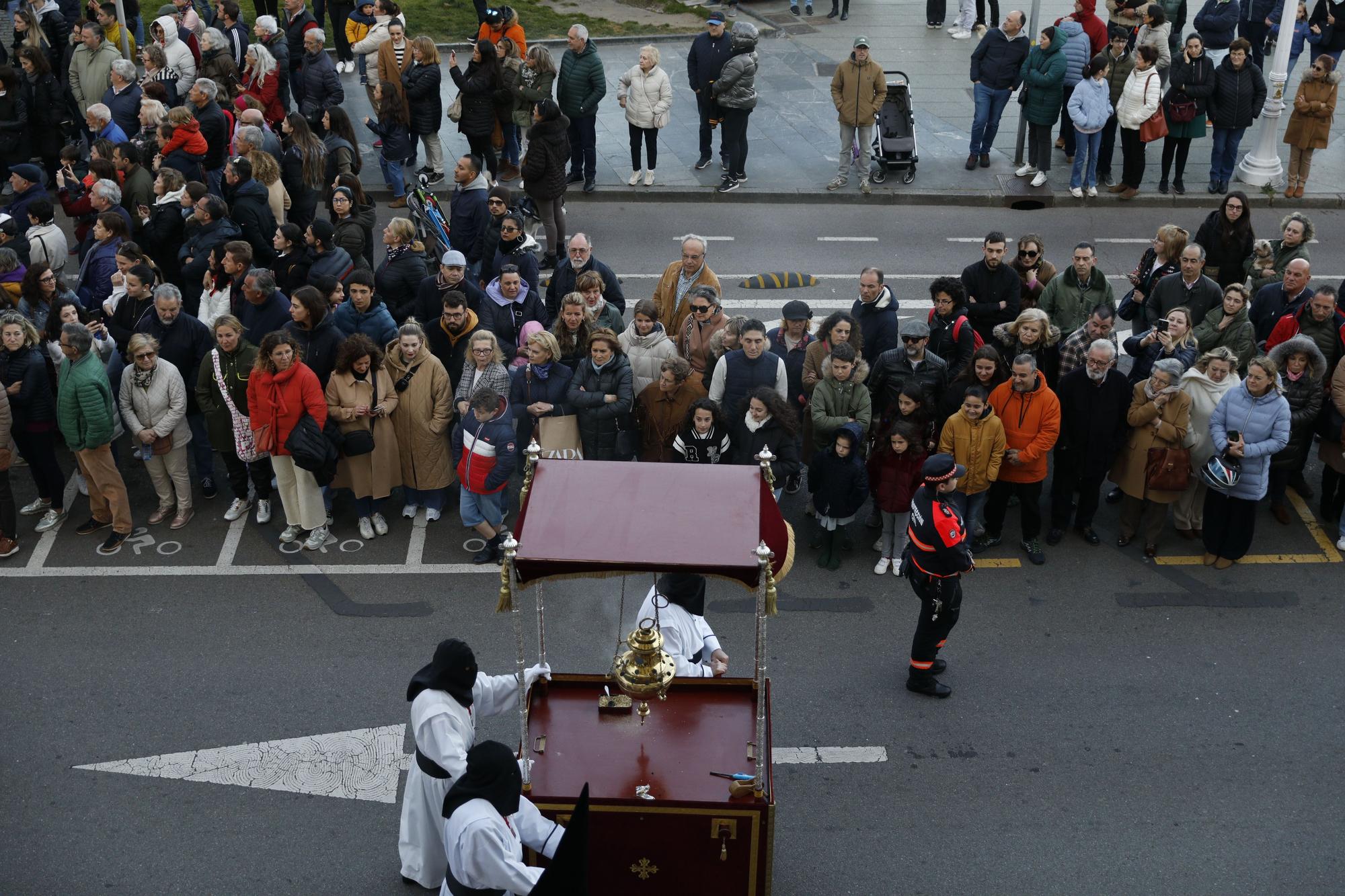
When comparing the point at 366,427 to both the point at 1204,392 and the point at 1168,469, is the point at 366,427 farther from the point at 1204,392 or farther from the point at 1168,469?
the point at 1204,392

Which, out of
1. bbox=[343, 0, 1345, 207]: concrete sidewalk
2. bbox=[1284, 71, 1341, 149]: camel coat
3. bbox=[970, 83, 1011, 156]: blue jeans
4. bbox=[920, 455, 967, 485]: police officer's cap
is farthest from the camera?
bbox=[970, 83, 1011, 156]: blue jeans

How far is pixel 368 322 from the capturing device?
11.3 metres

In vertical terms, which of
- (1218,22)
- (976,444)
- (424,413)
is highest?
(1218,22)

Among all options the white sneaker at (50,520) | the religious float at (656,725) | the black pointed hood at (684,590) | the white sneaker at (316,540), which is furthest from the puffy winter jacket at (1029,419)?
the white sneaker at (50,520)

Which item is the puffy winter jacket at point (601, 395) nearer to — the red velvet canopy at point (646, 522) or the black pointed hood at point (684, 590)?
the black pointed hood at point (684, 590)


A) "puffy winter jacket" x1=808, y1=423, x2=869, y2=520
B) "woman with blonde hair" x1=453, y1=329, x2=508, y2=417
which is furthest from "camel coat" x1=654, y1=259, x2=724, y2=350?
"puffy winter jacket" x1=808, y1=423, x2=869, y2=520

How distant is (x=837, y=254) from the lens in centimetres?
1620

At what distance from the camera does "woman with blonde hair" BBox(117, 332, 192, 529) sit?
10758 millimetres

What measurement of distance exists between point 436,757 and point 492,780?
0.66 meters

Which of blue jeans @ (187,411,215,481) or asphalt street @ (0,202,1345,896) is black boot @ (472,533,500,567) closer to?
asphalt street @ (0,202,1345,896)

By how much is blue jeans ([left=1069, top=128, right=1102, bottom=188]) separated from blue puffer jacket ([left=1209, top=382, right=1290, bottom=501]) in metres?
7.67

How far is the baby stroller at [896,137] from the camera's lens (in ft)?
58.3

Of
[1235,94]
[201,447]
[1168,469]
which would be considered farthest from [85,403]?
[1235,94]

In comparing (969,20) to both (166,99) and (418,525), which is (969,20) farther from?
(418,525)
